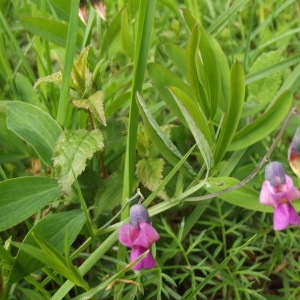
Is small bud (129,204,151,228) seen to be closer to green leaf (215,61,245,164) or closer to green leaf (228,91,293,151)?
green leaf (215,61,245,164)

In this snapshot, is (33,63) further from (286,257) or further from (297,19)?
(286,257)

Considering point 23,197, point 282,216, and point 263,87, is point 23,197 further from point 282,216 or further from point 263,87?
point 263,87

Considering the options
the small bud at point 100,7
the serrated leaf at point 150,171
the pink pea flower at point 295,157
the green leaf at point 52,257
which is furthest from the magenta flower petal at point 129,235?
the small bud at point 100,7

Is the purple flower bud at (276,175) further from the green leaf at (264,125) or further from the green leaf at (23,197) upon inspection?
the green leaf at (23,197)

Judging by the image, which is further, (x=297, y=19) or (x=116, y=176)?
(x=297, y=19)

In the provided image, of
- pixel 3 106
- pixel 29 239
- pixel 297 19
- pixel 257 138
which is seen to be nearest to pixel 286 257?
pixel 257 138

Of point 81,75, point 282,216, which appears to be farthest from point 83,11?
point 282,216

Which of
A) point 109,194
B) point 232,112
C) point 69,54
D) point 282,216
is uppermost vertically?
point 69,54
